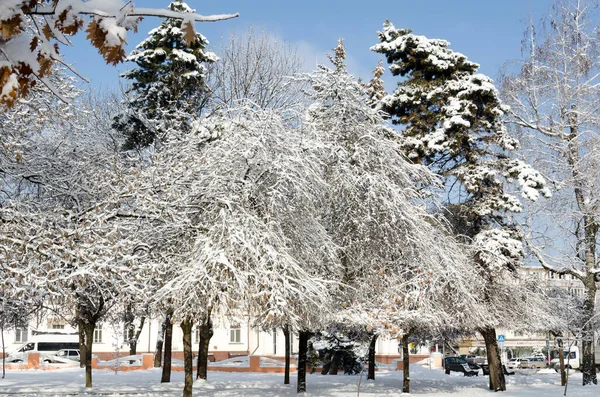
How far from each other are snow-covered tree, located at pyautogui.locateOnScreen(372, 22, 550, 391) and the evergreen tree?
28.6 feet

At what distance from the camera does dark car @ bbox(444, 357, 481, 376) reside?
4562cm

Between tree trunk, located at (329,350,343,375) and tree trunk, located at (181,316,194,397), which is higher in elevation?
tree trunk, located at (181,316,194,397)

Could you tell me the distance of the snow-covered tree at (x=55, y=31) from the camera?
10.7 feet

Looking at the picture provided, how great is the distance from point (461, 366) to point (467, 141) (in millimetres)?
23704

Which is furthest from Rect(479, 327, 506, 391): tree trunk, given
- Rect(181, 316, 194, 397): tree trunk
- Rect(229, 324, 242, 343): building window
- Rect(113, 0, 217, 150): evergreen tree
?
Rect(229, 324, 242, 343): building window

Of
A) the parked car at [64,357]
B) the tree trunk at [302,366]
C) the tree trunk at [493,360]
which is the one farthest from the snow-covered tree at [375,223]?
the parked car at [64,357]

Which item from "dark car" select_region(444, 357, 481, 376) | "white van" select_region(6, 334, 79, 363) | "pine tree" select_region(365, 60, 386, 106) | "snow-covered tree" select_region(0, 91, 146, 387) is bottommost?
"dark car" select_region(444, 357, 481, 376)

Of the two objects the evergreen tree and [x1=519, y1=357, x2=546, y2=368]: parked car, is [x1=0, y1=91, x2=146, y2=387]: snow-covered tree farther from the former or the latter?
[x1=519, y1=357, x2=546, y2=368]: parked car

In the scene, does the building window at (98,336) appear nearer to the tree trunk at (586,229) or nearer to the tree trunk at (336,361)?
the tree trunk at (336,361)

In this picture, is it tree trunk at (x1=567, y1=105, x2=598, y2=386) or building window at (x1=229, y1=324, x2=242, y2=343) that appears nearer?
tree trunk at (x1=567, y1=105, x2=598, y2=386)

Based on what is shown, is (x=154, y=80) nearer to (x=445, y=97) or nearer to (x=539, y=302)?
(x=445, y=97)

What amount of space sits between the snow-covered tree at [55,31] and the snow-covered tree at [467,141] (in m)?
23.1

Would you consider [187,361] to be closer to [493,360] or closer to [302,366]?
[302,366]

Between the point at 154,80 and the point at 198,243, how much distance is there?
15.6 m
